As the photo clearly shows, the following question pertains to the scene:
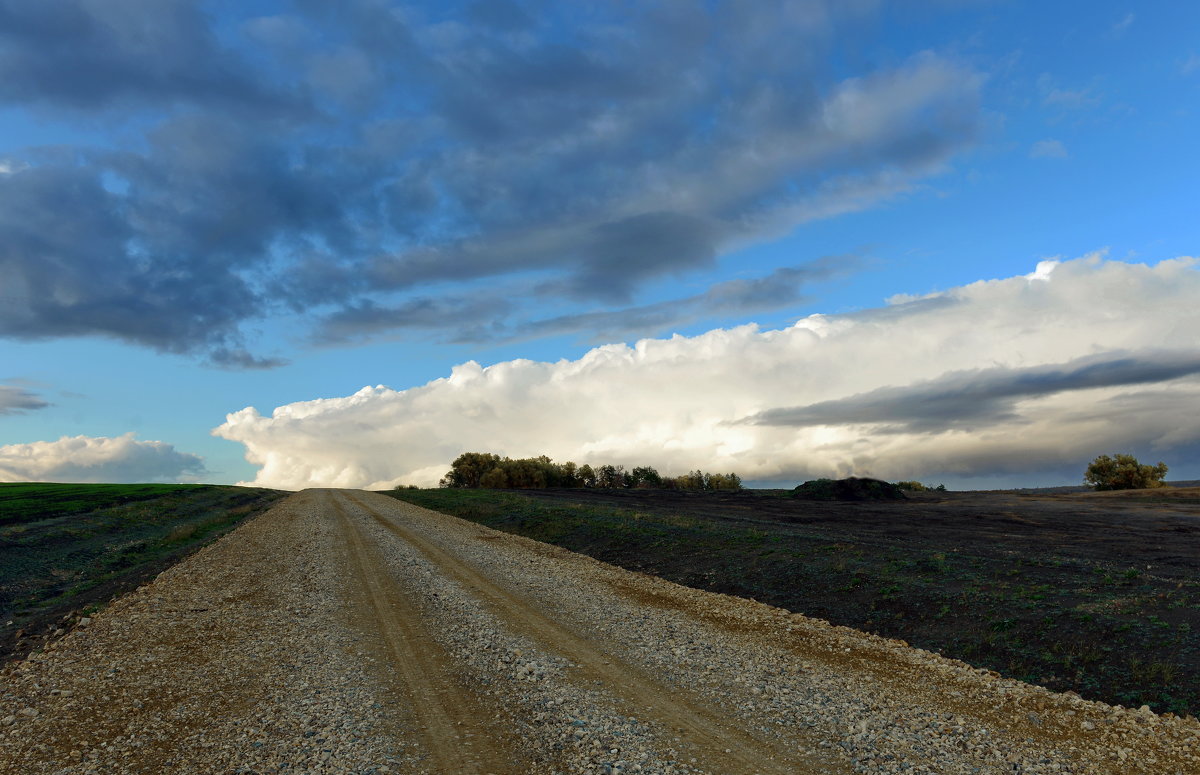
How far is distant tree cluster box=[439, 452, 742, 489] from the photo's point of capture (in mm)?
105438

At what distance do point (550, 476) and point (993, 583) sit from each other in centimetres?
9310

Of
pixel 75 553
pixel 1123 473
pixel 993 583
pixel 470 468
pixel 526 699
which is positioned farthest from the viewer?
pixel 470 468

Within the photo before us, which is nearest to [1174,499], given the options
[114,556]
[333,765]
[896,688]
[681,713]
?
[896,688]

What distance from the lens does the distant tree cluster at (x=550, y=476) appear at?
105 m

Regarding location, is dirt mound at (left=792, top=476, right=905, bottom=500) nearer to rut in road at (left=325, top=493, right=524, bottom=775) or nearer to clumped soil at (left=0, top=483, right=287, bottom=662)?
clumped soil at (left=0, top=483, right=287, bottom=662)

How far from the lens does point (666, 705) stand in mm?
9711

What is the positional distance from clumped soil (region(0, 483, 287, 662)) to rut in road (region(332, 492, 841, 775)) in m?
11.5

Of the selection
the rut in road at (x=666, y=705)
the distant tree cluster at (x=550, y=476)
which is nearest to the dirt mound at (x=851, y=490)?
the distant tree cluster at (x=550, y=476)

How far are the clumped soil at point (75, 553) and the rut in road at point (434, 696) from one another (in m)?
7.86

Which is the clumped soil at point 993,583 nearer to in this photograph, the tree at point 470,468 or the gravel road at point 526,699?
the gravel road at point 526,699

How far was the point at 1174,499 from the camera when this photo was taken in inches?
2288

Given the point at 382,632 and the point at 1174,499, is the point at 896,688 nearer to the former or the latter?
the point at 382,632

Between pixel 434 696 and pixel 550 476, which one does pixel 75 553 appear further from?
pixel 550 476

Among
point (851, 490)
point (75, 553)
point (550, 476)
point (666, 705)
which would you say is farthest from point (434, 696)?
point (550, 476)
